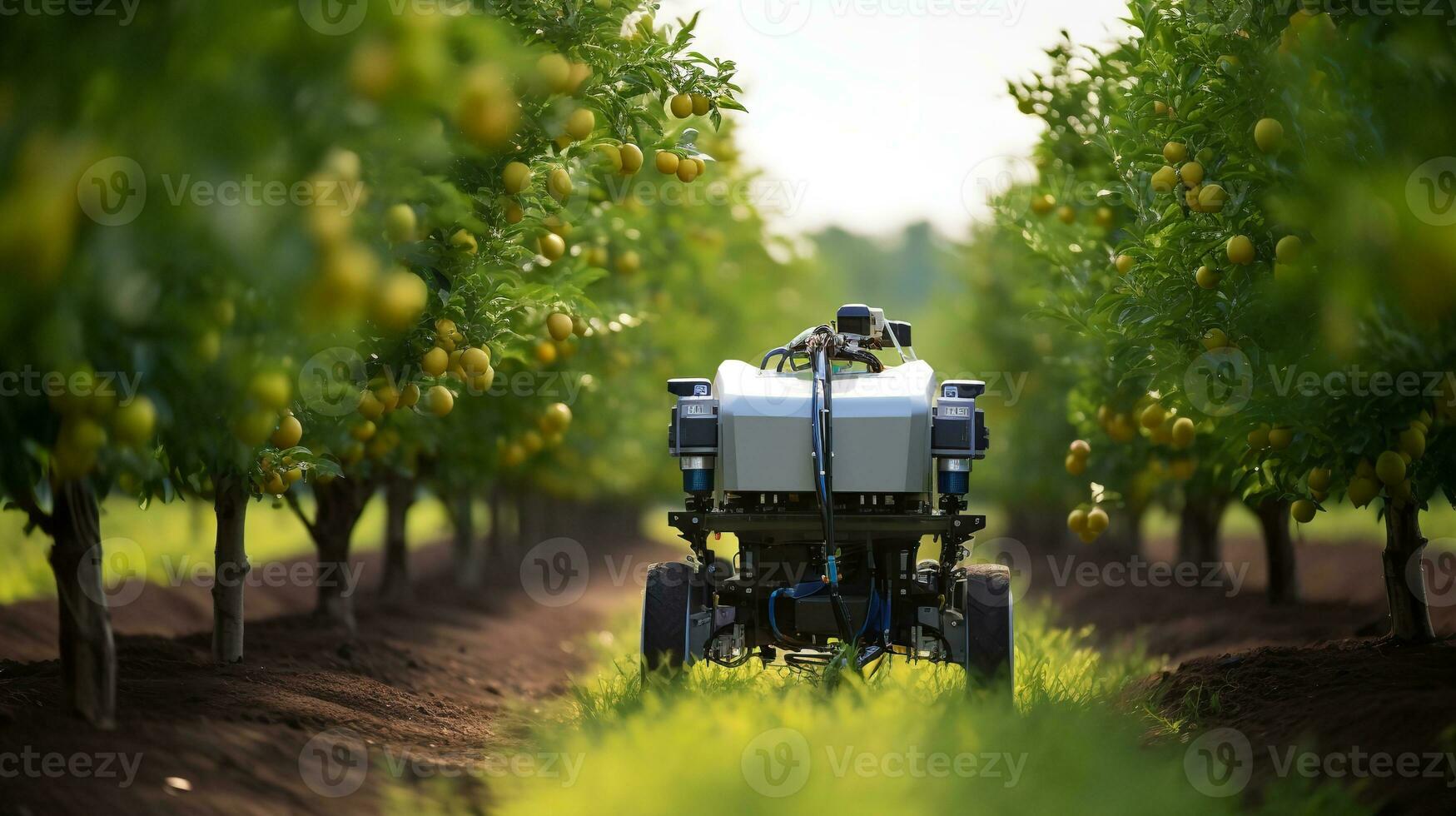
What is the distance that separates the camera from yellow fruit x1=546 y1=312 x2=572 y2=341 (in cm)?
723

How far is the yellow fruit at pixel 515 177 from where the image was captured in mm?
5977

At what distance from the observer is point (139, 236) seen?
309 centimetres

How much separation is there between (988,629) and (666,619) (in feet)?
5.88

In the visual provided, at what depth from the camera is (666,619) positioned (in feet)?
22.6

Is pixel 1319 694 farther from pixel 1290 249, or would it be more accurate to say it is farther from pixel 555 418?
pixel 555 418

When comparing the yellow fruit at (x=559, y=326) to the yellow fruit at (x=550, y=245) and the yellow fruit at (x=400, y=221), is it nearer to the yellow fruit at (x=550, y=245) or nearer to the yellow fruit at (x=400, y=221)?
the yellow fruit at (x=550, y=245)

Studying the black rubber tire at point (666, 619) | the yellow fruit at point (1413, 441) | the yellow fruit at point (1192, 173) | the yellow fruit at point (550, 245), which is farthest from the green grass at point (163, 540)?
the yellow fruit at point (1413, 441)

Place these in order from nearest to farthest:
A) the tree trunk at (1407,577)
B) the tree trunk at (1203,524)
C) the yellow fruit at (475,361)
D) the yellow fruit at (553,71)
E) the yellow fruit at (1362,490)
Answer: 1. the yellow fruit at (553,71)
2. the yellow fruit at (1362,490)
3. the yellow fruit at (475,361)
4. the tree trunk at (1407,577)
5. the tree trunk at (1203,524)

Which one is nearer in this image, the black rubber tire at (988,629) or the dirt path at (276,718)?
the dirt path at (276,718)

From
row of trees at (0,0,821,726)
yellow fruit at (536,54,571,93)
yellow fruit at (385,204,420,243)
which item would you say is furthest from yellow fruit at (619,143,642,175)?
yellow fruit at (385,204,420,243)

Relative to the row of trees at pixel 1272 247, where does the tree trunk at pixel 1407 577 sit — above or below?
below

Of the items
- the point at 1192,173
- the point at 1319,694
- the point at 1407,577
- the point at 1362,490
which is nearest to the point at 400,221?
the point at 1192,173

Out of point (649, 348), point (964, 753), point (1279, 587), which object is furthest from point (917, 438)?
point (649, 348)

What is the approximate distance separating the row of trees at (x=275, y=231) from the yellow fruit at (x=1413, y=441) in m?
3.75
